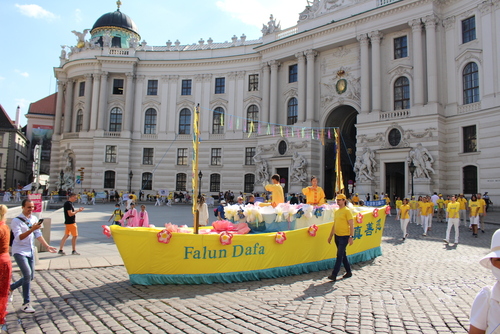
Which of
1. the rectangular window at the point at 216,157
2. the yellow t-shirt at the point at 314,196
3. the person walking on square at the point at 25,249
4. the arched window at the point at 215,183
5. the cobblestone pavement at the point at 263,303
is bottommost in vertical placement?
the cobblestone pavement at the point at 263,303

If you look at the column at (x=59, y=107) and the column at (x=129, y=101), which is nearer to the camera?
the column at (x=129, y=101)

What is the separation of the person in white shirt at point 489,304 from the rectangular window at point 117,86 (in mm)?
48164

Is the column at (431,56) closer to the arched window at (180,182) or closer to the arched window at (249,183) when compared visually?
the arched window at (249,183)

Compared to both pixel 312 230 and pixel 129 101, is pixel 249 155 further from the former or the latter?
pixel 312 230

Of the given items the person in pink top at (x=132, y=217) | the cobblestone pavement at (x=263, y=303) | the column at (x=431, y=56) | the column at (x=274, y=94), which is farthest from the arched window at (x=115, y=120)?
the cobblestone pavement at (x=263, y=303)

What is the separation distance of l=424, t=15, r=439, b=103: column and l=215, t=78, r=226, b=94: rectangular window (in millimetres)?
22191

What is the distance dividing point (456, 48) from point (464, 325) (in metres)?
30.1

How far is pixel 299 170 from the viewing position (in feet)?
117

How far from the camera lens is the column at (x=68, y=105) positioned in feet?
157

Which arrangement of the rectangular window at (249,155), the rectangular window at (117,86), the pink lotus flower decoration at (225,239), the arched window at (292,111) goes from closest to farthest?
the pink lotus flower decoration at (225,239)
the arched window at (292,111)
the rectangular window at (249,155)
the rectangular window at (117,86)

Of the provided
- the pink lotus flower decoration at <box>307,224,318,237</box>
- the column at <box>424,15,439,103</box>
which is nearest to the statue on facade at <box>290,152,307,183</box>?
the column at <box>424,15,439,103</box>

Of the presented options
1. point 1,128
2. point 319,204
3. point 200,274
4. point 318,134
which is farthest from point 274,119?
point 1,128

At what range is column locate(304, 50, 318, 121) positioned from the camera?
3722 cm

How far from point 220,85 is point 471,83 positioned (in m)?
25.8
